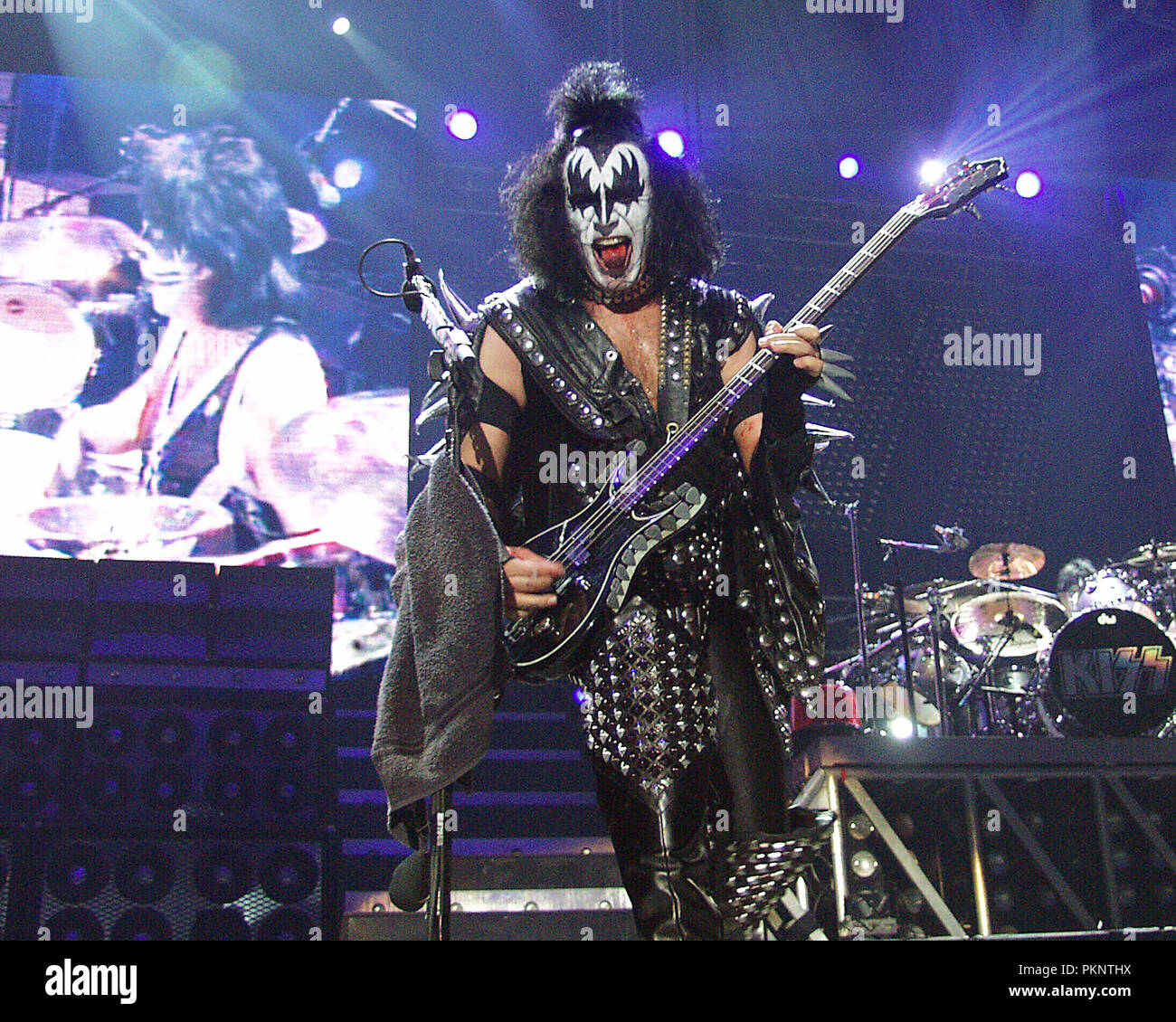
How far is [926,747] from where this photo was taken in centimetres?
345

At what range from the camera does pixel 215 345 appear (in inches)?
266

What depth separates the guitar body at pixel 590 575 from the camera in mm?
2189

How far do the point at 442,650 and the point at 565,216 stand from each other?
1164 millimetres

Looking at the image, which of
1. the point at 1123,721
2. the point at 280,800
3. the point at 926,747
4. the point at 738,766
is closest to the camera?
the point at 738,766

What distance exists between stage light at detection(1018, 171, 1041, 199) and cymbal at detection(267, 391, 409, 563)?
476 centimetres

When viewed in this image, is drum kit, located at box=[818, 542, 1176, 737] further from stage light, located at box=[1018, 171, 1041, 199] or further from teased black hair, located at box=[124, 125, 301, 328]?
teased black hair, located at box=[124, 125, 301, 328]

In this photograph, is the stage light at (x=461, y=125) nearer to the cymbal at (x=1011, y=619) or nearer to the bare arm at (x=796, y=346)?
the cymbal at (x=1011, y=619)

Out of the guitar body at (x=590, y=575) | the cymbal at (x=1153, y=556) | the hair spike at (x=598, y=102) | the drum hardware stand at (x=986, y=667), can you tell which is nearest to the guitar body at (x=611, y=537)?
the guitar body at (x=590, y=575)

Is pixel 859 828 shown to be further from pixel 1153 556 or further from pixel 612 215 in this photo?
pixel 1153 556

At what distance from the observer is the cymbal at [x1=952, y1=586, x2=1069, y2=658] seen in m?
6.57

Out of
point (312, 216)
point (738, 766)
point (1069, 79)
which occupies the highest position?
point (1069, 79)
